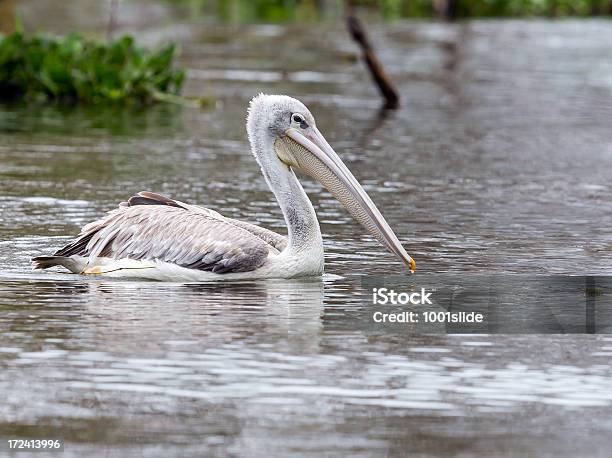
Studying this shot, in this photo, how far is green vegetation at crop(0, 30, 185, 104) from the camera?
628 inches

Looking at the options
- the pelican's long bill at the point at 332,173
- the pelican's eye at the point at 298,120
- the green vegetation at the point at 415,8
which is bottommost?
the green vegetation at the point at 415,8

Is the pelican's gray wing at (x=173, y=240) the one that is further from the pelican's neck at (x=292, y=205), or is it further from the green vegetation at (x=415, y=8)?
the green vegetation at (x=415, y=8)

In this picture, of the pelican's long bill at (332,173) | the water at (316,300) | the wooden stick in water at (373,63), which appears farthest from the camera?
the wooden stick in water at (373,63)

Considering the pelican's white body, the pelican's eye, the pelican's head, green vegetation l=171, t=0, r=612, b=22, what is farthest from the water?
green vegetation l=171, t=0, r=612, b=22

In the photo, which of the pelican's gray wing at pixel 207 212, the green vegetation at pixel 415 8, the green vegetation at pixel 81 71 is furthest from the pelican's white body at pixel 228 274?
the green vegetation at pixel 415 8

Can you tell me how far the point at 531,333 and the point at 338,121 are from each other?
9.45 metres

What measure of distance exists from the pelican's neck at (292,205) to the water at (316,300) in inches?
7.8

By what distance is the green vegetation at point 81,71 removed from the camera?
15945 millimetres

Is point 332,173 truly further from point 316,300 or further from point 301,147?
point 316,300

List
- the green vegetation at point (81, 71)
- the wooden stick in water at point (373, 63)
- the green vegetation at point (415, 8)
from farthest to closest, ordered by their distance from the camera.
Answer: the green vegetation at point (415, 8), the wooden stick in water at point (373, 63), the green vegetation at point (81, 71)

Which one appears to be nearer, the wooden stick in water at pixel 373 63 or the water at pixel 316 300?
the water at pixel 316 300

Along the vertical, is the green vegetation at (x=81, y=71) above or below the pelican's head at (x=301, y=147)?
below

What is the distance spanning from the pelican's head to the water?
43cm

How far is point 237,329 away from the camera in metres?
6.54
